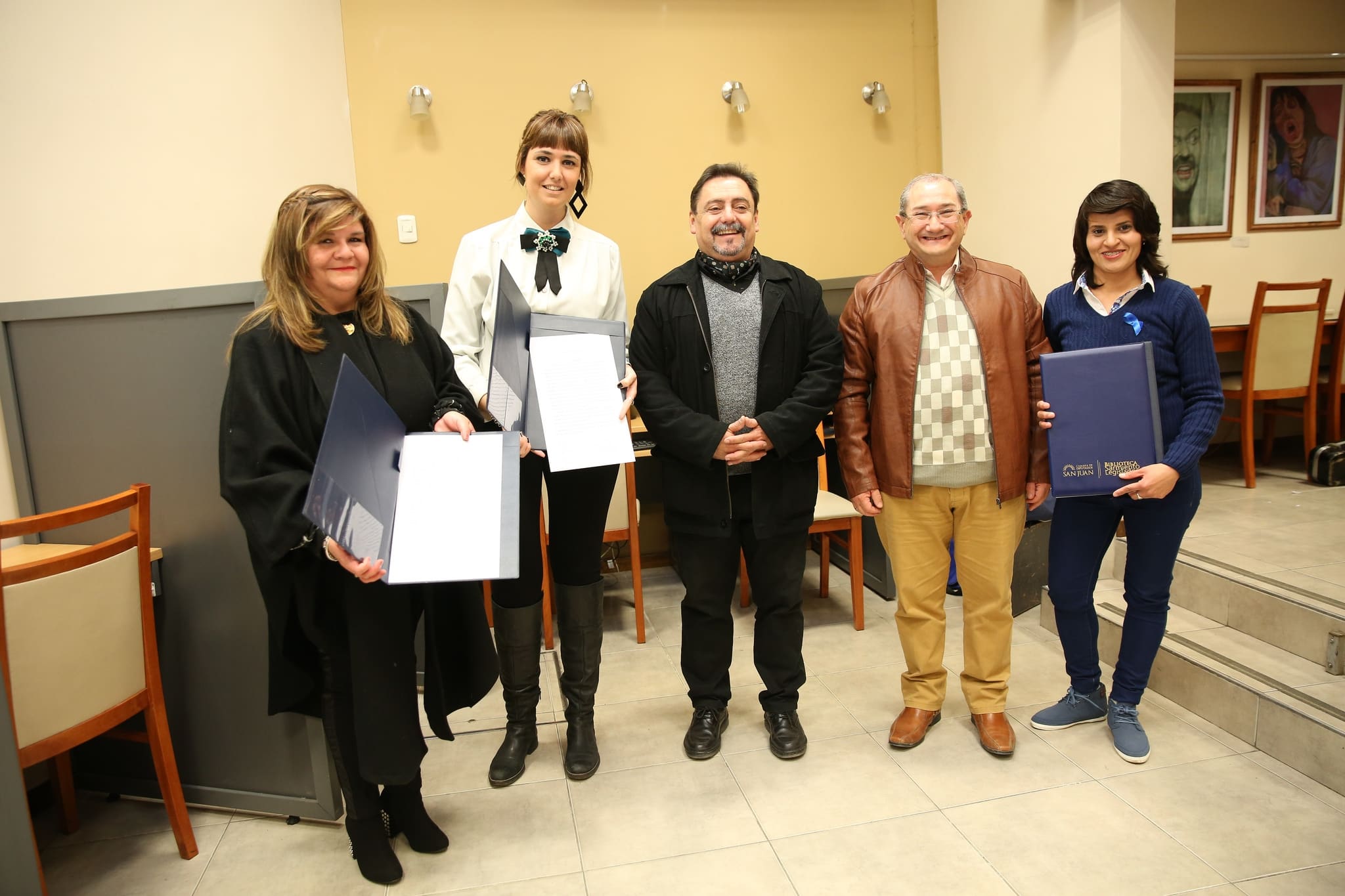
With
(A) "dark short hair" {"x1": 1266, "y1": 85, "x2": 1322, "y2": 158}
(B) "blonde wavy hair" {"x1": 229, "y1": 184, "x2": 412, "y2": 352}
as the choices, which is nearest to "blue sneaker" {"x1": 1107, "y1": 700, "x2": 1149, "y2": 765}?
(B) "blonde wavy hair" {"x1": 229, "y1": 184, "x2": 412, "y2": 352}

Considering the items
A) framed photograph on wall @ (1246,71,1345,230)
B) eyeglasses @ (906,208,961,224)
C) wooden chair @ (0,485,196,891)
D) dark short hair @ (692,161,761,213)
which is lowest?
wooden chair @ (0,485,196,891)

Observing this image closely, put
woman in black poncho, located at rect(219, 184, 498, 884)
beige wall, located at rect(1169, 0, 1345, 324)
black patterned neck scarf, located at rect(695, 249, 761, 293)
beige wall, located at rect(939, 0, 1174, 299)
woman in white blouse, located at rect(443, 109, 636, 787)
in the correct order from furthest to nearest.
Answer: beige wall, located at rect(1169, 0, 1345, 324), beige wall, located at rect(939, 0, 1174, 299), black patterned neck scarf, located at rect(695, 249, 761, 293), woman in white blouse, located at rect(443, 109, 636, 787), woman in black poncho, located at rect(219, 184, 498, 884)

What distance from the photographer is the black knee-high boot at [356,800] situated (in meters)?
1.76

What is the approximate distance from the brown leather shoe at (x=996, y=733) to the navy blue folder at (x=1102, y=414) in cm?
68

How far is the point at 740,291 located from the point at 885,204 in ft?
7.86

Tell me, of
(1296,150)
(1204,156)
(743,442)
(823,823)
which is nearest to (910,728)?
(823,823)

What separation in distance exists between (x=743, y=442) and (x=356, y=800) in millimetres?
1190

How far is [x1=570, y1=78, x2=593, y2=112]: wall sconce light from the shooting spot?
3.69 m

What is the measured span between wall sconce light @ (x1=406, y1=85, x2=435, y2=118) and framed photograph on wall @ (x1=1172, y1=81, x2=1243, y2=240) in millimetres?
4033

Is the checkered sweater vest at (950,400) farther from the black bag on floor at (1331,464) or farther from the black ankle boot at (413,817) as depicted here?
the black bag on floor at (1331,464)

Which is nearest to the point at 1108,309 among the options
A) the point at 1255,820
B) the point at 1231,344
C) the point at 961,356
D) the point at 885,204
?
the point at 961,356

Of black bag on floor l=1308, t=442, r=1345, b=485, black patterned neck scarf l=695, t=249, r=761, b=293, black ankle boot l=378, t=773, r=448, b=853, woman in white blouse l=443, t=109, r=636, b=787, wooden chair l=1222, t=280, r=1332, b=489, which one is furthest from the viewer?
wooden chair l=1222, t=280, r=1332, b=489

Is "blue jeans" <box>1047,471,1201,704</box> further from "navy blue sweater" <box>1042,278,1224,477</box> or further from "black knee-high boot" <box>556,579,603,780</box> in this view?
"black knee-high boot" <box>556,579,603,780</box>

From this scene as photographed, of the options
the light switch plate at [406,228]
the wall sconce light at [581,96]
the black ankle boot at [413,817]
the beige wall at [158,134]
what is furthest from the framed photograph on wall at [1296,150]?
the black ankle boot at [413,817]
